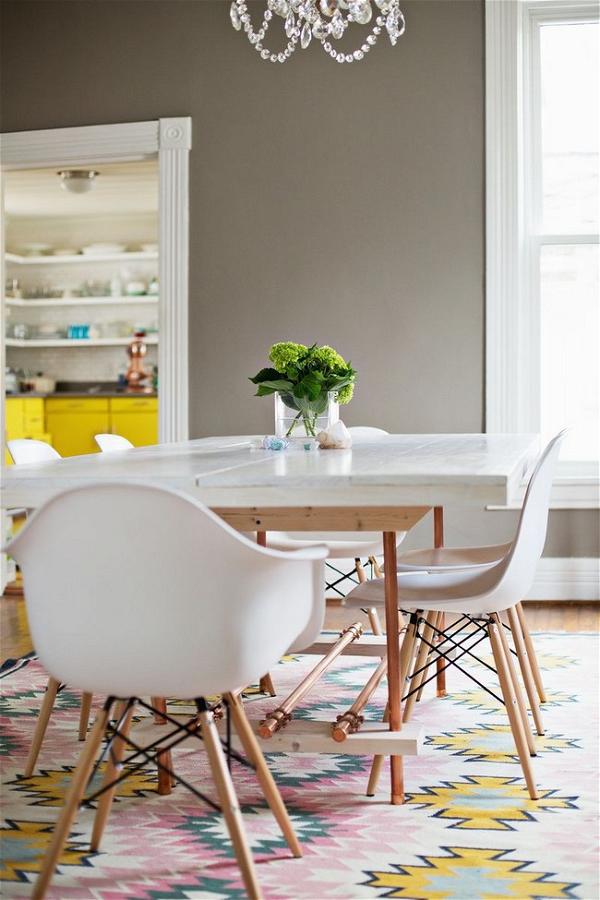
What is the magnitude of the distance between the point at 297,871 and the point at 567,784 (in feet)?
2.59

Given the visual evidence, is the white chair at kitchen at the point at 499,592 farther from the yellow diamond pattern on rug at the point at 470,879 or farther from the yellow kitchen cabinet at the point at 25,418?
the yellow kitchen cabinet at the point at 25,418

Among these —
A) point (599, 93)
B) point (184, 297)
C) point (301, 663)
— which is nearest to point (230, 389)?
point (184, 297)

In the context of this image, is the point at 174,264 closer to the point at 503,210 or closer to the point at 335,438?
the point at 503,210

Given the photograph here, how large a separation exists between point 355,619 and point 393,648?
2.38 metres

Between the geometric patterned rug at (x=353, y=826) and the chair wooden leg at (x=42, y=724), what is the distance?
0.11 feet

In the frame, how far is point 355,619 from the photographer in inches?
183

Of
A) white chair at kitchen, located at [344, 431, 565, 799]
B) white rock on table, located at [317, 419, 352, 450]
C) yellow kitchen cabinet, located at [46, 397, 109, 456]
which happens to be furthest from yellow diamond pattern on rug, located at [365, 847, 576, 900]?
yellow kitchen cabinet, located at [46, 397, 109, 456]

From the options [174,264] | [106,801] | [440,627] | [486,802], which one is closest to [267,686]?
[440,627]

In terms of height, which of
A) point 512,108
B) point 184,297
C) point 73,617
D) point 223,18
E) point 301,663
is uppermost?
point 223,18

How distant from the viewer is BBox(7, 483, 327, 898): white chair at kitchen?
1709 millimetres

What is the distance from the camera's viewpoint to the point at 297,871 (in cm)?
201

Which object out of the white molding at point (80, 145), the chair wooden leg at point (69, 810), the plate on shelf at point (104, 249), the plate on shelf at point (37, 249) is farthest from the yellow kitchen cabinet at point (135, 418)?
the chair wooden leg at point (69, 810)

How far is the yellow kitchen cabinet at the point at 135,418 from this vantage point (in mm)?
9164

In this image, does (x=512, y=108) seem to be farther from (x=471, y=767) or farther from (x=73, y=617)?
(x=73, y=617)
